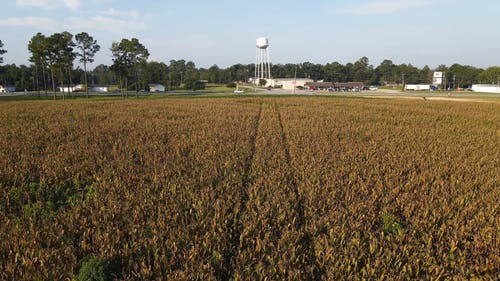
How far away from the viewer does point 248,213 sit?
20.6ft

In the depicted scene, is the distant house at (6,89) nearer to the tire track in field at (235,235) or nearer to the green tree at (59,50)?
the green tree at (59,50)

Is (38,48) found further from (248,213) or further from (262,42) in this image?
(262,42)

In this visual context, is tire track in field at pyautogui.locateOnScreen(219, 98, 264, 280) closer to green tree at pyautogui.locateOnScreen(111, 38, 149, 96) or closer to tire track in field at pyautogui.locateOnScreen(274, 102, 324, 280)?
tire track in field at pyautogui.locateOnScreen(274, 102, 324, 280)

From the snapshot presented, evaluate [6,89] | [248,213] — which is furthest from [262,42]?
[248,213]

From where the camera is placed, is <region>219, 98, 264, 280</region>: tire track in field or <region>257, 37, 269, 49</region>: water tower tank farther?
<region>257, 37, 269, 49</region>: water tower tank

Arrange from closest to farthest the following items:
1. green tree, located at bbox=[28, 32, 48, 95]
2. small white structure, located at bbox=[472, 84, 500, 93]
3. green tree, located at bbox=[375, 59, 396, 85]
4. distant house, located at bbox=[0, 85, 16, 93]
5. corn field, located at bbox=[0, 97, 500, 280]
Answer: corn field, located at bbox=[0, 97, 500, 280]
green tree, located at bbox=[28, 32, 48, 95]
distant house, located at bbox=[0, 85, 16, 93]
small white structure, located at bbox=[472, 84, 500, 93]
green tree, located at bbox=[375, 59, 396, 85]

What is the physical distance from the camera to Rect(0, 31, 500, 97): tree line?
54.1 m

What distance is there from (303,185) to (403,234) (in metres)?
2.83

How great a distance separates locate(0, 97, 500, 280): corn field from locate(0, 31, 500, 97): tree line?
163 feet

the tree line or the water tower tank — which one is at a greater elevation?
the water tower tank

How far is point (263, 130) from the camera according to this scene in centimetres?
1784

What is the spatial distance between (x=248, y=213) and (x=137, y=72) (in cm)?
6794

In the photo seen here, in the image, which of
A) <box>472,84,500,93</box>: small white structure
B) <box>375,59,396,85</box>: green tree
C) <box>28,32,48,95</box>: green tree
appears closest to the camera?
<box>28,32,48,95</box>: green tree

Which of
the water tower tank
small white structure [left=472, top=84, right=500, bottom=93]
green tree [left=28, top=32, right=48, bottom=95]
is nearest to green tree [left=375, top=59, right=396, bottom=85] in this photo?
small white structure [left=472, top=84, right=500, bottom=93]
